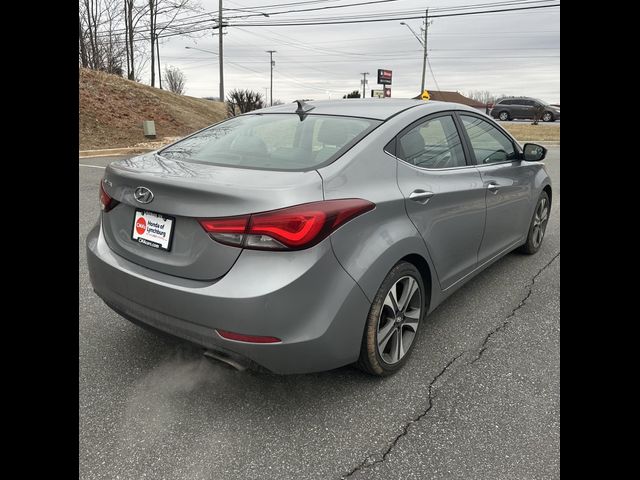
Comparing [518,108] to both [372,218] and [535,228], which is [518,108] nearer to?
[535,228]

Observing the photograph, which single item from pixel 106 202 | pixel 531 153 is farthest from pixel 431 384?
pixel 531 153

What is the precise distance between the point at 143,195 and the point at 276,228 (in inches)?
28.8

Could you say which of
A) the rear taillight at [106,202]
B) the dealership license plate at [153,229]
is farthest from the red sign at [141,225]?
the rear taillight at [106,202]

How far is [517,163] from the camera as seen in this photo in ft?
13.5

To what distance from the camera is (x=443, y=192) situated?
9.55ft

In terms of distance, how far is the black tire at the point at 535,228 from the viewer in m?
4.66

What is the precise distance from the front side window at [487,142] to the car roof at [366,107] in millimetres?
199

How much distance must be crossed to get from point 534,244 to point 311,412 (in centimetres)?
336

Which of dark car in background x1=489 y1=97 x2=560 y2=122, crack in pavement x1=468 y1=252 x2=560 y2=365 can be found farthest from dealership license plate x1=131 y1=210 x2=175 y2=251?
dark car in background x1=489 y1=97 x2=560 y2=122

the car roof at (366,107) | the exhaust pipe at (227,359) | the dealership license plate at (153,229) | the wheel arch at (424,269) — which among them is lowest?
the exhaust pipe at (227,359)

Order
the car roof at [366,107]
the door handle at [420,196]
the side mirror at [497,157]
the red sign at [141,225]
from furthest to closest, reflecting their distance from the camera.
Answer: the side mirror at [497,157], the car roof at [366,107], the door handle at [420,196], the red sign at [141,225]

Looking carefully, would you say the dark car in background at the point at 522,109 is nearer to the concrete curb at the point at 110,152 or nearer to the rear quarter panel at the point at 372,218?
the concrete curb at the point at 110,152
